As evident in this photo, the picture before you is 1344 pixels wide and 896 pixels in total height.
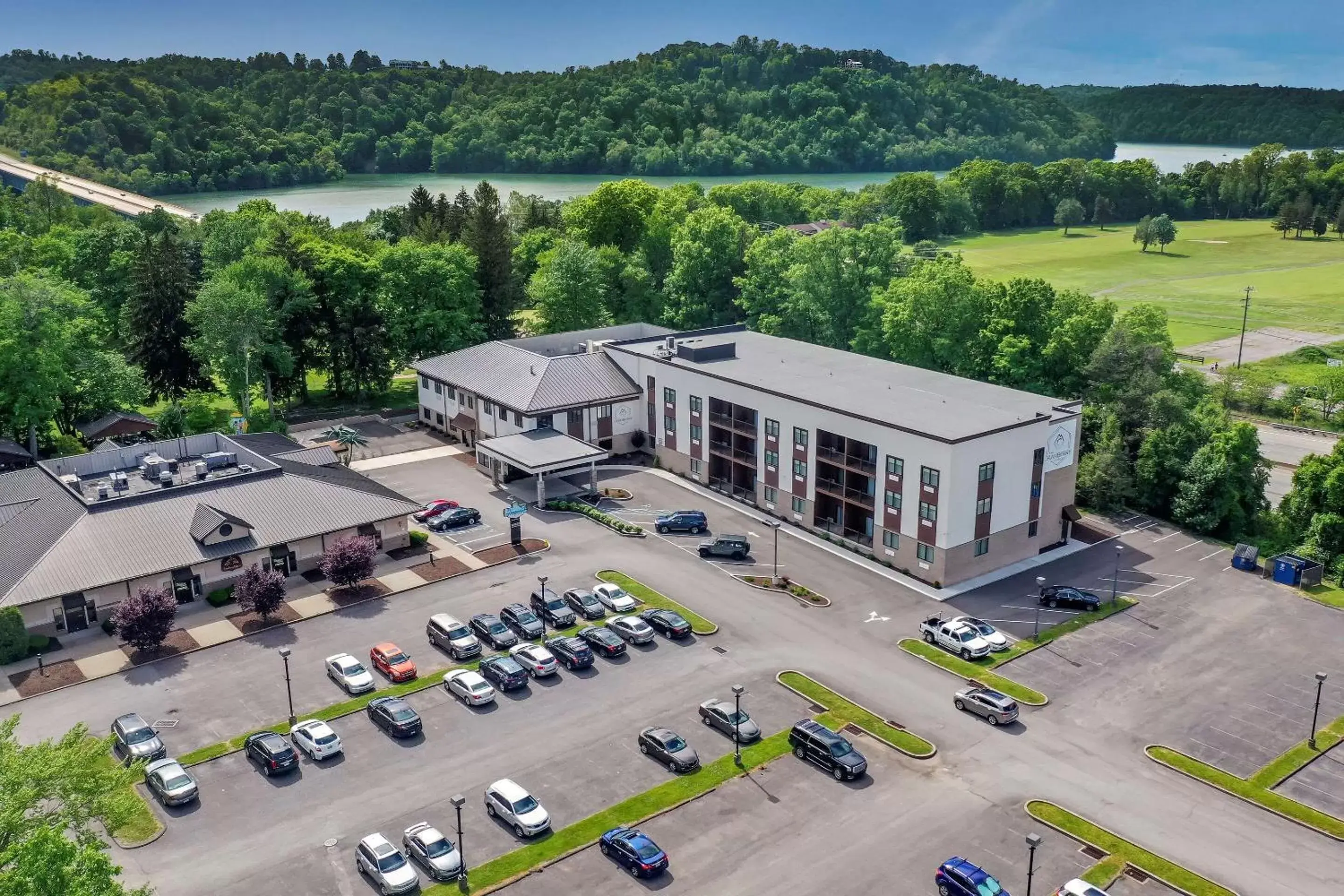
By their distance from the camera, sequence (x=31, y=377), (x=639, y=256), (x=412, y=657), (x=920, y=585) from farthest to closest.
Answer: (x=639, y=256) < (x=31, y=377) < (x=920, y=585) < (x=412, y=657)

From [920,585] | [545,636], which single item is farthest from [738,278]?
[545,636]

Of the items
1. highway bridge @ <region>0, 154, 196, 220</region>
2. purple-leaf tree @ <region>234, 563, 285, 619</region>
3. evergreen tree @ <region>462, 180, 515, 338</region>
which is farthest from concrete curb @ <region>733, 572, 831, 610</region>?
highway bridge @ <region>0, 154, 196, 220</region>

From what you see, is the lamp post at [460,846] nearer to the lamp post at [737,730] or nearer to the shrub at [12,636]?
the lamp post at [737,730]

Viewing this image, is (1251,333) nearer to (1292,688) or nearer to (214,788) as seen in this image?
(1292,688)

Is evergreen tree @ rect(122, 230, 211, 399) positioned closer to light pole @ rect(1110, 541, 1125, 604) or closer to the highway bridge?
the highway bridge

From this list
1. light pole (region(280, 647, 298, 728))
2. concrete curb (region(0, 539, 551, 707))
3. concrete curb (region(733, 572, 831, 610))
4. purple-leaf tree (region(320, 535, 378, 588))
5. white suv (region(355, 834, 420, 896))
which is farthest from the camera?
concrete curb (region(733, 572, 831, 610))

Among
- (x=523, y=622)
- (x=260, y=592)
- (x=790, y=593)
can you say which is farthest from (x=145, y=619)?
(x=790, y=593)
